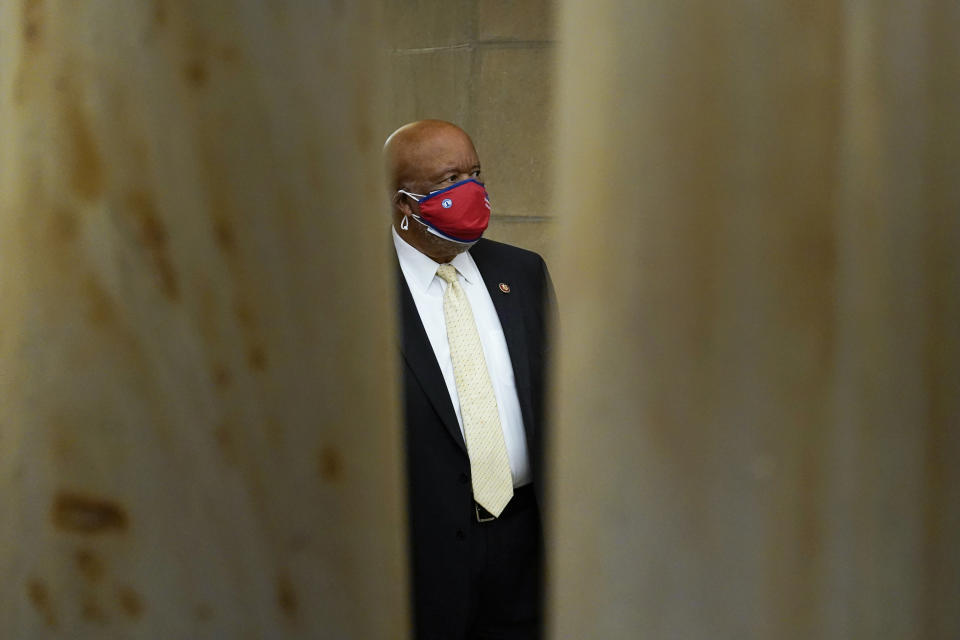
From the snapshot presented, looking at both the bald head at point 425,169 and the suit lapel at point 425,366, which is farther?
the bald head at point 425,169

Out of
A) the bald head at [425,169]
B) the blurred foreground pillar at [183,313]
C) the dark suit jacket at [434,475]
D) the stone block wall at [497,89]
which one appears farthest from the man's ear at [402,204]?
the blurred foreground pillar at [183,313]

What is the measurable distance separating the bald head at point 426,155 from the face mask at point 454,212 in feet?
0.15

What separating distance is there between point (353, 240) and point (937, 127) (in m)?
0.23

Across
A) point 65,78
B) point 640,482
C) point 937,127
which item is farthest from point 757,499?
point 65,78

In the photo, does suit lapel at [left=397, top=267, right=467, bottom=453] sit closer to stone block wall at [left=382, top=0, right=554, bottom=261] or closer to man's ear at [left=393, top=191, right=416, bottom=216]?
man's ear at [left=393, top=191, right=416, bottom=216]

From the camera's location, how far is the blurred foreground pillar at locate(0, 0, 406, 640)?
44cm

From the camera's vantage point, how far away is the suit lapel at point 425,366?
254 centimetres

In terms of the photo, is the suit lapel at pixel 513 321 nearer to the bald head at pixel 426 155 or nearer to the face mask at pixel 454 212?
the face mask at pixel 454 212

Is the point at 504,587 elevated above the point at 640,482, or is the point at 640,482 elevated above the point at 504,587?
the point at 640,482

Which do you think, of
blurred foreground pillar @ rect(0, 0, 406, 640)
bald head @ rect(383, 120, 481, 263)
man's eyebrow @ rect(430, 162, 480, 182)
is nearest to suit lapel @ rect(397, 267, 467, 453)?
bald head @ rect(383, 120, 481, 263)

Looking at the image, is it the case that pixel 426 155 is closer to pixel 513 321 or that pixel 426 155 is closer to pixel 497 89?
pixel 513 321

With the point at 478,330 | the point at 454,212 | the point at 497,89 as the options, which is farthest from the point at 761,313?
the point at 497,89

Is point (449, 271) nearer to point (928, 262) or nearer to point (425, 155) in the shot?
point (425, 155)

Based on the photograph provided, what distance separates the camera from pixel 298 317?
1.51ft
